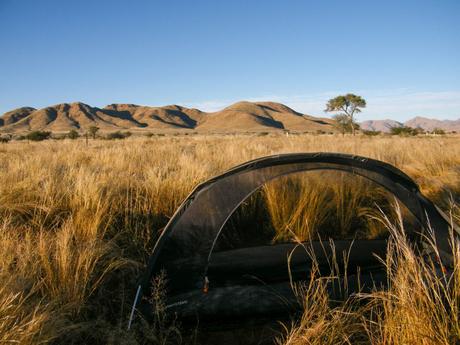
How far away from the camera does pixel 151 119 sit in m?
162

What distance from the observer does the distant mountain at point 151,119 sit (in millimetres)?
131625

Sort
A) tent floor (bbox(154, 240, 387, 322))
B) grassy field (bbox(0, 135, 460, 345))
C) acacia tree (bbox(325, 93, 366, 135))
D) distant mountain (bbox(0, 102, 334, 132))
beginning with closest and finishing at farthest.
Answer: grassy field (bbox(0, 135, 460, 345))
tent floor (bbox(154, 240, 387, 322))
acacia tree (bbox(325, 93, 366, 135))
distant mountain (bbox(0, 102, 334, 132))

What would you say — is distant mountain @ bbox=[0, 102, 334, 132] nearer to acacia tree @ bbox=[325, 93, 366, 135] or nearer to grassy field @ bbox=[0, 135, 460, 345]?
acacia tree @ bbox=[325, 93, 366, 135]

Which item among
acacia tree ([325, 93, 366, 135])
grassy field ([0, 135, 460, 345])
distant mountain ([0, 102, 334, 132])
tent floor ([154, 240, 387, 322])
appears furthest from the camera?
distant mountain ([0, 102, 334, 132])

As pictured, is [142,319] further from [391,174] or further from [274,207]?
[391,174]

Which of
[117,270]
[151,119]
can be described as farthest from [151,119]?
[117,270]

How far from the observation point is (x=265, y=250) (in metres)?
3.60

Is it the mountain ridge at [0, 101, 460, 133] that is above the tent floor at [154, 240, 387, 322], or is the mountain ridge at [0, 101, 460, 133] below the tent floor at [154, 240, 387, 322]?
above

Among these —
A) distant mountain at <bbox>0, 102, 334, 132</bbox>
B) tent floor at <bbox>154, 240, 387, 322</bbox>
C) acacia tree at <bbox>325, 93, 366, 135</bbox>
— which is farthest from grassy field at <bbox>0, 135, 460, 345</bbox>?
distant mountain at <bbox>0, 102, 334, 132</bbox>

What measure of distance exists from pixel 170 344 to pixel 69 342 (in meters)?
0.64

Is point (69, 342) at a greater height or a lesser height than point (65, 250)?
lesser

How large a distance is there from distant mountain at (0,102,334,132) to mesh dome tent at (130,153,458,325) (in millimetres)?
119740

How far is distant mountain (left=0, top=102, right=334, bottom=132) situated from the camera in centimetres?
13162

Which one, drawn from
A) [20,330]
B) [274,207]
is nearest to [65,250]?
[20,330]
